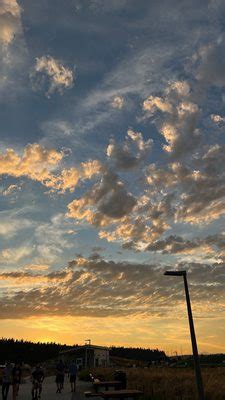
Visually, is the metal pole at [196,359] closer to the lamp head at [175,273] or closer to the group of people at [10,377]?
the lamp head at [175,273]

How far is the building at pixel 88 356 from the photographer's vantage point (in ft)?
235

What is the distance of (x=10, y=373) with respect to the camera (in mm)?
17688

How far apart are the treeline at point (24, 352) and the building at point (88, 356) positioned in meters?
46.7

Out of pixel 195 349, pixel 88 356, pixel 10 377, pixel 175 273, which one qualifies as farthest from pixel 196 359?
pixel 88 356

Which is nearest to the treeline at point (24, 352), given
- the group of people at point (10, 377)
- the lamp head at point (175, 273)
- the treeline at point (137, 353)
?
the treeline at point (137, 353)

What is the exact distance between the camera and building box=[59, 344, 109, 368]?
71562 millimetres

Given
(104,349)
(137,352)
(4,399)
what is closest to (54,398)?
(4,399)

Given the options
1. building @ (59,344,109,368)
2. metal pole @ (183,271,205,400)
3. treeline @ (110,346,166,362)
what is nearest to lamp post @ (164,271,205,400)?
metal pole @ (183,271,205,400)

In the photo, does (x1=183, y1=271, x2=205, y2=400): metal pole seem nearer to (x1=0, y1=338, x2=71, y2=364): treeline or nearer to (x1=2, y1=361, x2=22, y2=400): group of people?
(x1=2, y1=361, x2=22, y2=400): group of people

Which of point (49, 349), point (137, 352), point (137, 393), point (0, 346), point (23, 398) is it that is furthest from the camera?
point (137, 352)

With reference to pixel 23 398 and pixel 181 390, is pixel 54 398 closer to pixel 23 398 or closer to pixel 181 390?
pixel 23 398

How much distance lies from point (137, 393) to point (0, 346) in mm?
125580

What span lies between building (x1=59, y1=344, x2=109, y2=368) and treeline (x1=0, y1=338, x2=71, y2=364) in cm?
4668

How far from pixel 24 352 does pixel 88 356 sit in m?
61.7
